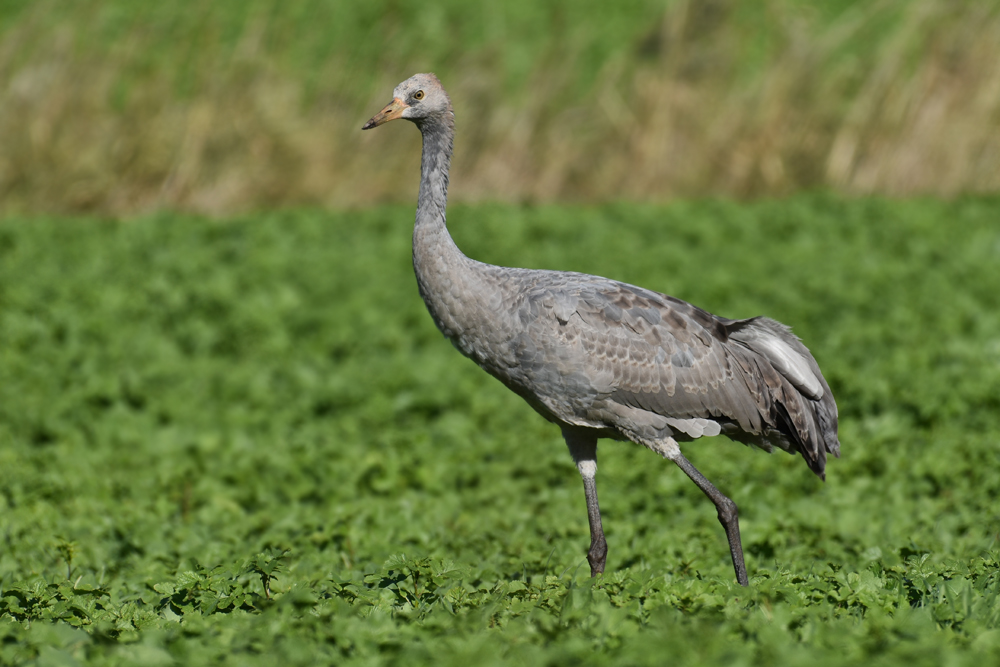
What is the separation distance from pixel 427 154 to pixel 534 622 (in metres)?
2.07

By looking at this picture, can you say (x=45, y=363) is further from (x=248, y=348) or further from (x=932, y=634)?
(x=932, y=634)

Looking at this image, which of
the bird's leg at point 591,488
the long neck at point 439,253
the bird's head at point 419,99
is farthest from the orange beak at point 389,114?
the bird's leg at point 591,488

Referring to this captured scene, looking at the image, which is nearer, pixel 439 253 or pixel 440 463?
→ pixel 439 253

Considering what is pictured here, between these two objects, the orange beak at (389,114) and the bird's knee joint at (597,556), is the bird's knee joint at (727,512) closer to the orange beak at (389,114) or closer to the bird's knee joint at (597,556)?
the bird's knee joint at (597,556)

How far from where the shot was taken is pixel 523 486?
6.60 meters

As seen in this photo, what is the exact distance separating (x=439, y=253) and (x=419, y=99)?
2.19ft

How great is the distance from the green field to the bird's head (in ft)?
5.98

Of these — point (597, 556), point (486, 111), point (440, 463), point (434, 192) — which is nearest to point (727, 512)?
point (597, 556)

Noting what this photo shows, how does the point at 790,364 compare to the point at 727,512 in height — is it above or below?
above

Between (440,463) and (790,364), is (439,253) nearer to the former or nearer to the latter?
(790,364)

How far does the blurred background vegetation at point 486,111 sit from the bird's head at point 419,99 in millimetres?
7687

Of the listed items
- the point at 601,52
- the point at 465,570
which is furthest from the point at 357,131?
the point at 465,570

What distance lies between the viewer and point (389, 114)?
15.6ft

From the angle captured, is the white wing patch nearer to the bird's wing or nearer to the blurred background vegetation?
the bird's wing
